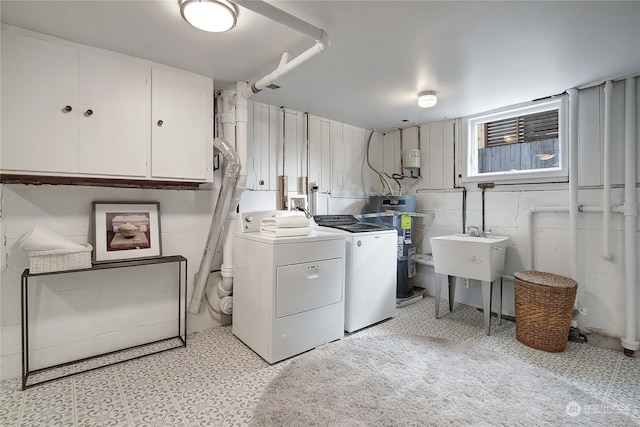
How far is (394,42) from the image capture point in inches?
77.4

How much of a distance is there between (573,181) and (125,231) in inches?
154

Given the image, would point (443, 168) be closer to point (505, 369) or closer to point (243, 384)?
point (505, 369)

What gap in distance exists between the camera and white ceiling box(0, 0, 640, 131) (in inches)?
64.4

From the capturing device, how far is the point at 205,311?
285 cm

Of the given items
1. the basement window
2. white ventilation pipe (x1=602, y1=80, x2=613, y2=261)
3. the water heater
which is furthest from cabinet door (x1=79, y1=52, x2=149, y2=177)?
white ventilation pipe (x1=602, y1=80, x2=613, y2=261)

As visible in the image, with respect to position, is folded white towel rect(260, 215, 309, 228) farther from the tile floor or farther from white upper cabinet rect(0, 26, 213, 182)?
the tile floor

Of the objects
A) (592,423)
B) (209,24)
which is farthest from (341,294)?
(209,24)

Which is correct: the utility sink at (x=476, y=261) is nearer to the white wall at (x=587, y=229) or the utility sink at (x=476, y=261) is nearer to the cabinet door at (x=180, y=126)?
the white wall at (x=587, y=229)

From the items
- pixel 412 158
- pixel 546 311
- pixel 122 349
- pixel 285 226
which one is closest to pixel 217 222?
pixel 285 226

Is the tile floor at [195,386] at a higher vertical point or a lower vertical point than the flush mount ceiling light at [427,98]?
lower

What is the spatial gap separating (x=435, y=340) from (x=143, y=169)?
281cm

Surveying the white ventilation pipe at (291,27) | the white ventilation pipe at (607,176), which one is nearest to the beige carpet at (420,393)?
the white ventilation pipe at (607,176)

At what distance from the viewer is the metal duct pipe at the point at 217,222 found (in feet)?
8.58

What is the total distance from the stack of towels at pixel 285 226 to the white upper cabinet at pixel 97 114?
65 centimetres
